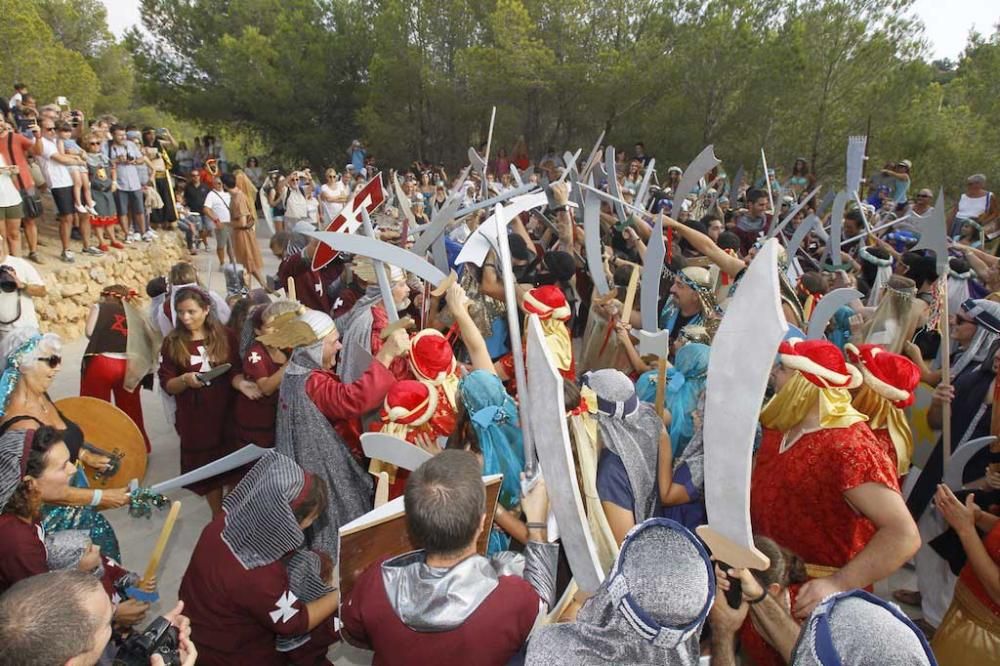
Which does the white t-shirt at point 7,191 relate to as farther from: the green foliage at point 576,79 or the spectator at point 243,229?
the green foliage at point 576,79

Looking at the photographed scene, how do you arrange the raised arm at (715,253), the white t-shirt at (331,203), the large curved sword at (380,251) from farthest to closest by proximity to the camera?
the white t-shirt at (331,203), the raised arm at (715,253), the large curved sword at (380,251)

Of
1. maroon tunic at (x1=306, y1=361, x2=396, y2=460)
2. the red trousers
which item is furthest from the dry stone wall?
maroon tunic at (x1=306, y1=361, x2=396, y2=460)

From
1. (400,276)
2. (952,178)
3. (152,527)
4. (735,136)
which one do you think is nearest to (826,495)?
(400,276)

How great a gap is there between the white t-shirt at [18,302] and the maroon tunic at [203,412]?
1.08 metres

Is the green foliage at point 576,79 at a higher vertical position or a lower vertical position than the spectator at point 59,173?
higher

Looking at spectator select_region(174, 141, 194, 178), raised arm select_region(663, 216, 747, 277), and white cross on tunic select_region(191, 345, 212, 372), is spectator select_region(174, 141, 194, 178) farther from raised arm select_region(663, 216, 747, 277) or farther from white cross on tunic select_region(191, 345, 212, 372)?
raised arm select_region(663, 216, 747, 277)

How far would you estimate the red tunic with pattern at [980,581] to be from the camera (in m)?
1.88

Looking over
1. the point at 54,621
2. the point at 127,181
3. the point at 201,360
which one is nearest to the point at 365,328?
the point at 201,360

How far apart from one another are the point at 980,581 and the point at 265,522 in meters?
2.25

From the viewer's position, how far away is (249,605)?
1.87 meters

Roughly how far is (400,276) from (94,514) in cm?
204

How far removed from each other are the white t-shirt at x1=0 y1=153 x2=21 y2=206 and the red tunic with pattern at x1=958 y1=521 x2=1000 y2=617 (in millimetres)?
8813

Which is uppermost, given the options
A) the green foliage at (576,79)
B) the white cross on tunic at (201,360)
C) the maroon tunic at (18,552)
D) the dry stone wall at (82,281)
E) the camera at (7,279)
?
the green foliage at (576,79)

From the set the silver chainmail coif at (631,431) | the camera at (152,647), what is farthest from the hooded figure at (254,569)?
the silver chainmail coif at (631,431)
